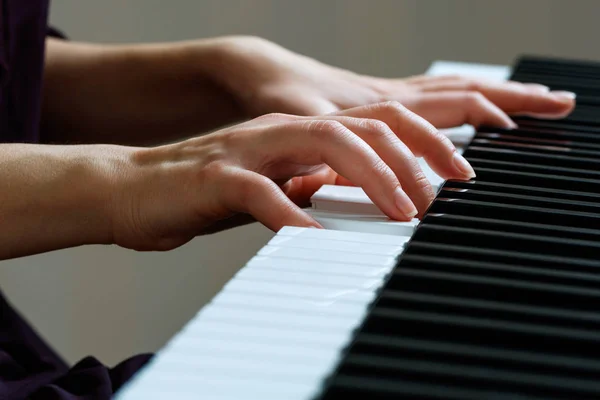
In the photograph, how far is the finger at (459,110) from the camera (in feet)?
2.89

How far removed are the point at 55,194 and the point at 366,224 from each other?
0.27 metres

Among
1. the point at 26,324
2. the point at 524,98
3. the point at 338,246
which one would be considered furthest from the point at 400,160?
the point at 26,324

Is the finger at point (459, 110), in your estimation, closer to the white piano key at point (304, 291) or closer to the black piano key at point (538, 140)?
the black piano key at point (538, 140)

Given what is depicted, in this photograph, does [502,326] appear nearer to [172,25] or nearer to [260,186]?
[260,186]

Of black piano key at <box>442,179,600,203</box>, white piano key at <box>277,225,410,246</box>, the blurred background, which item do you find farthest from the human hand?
the blurred background

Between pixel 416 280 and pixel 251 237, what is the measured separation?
1734 millimetres

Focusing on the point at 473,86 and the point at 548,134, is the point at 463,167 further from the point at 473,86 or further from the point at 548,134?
the point at 473,86

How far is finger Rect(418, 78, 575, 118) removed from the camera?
0.93 m

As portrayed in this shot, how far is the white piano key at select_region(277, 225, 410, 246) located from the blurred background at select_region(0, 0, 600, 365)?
1.60 m

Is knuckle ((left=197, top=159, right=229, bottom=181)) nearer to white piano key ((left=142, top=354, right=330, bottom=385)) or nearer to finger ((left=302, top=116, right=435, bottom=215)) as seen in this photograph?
finger ((left=302, top=116, right=435, bottom=215))

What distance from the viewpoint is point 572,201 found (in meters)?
0.62

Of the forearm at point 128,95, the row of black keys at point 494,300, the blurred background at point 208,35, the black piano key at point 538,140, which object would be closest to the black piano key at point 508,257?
the row of black keys at point 494,300

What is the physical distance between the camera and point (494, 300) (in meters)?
0.46

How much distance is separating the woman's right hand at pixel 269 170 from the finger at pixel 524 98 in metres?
0.28
